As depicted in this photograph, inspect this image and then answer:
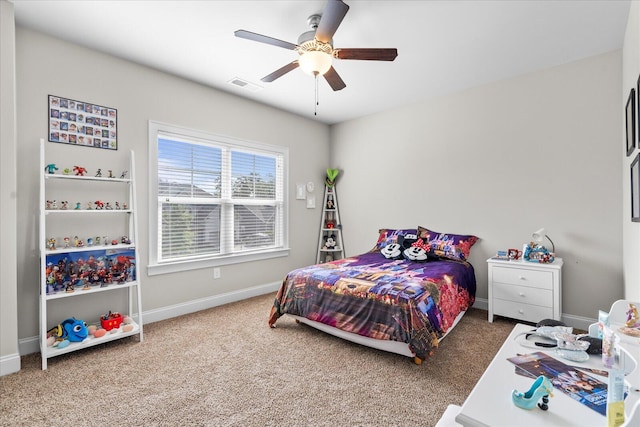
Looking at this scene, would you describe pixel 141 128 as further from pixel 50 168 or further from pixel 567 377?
pixel 567 377

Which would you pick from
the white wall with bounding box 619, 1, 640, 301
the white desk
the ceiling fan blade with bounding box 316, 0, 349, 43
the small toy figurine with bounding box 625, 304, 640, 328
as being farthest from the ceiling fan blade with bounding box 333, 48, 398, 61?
the white desk

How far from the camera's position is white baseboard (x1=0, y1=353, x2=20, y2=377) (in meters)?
2.13

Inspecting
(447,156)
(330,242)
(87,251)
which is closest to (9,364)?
(87,251)

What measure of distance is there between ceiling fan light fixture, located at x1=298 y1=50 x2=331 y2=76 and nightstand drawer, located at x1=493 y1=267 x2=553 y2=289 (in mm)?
2526

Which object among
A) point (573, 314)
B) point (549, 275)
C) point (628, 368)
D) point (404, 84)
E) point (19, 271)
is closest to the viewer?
point (628, 368)

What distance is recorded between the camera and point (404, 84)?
3539 mm

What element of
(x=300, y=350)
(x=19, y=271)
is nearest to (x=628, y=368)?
(x=300, y=350)

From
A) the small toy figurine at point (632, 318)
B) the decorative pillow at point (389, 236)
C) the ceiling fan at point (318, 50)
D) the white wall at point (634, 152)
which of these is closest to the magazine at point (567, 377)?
the small toy figurine at point (632, 318)

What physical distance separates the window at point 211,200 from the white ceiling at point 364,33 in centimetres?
77

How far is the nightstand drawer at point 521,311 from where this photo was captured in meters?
2.86

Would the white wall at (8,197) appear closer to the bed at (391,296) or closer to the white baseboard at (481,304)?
the bed at (391,296)

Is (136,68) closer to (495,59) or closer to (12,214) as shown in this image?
(12,214)

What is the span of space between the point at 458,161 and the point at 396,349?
8.16 feet

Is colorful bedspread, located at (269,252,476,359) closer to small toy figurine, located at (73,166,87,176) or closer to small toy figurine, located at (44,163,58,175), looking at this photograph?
small toy figurine, located at (73,166,87,176)
